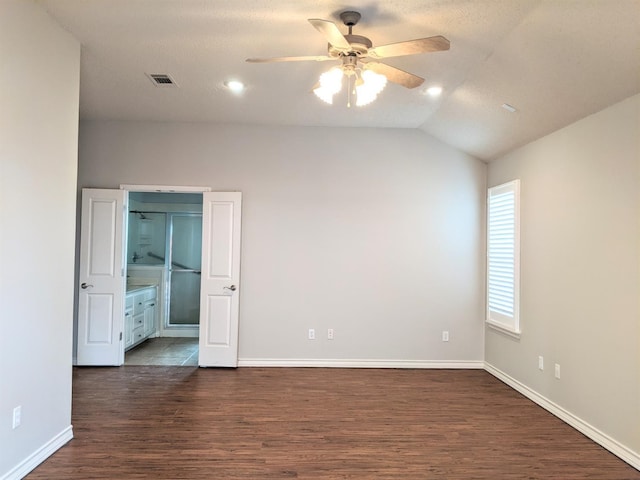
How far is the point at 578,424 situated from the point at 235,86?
13.5ft

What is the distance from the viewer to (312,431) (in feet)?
10.8

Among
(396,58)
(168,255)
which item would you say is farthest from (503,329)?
(168,255)

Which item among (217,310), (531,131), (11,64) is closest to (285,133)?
(217,310)

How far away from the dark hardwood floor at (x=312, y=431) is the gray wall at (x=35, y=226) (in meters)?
0.33

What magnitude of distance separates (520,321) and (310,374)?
7.68 ft

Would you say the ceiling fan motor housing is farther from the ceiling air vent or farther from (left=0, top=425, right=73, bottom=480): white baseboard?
(left=0, top=425, right=73, bottom=480): white baseboard

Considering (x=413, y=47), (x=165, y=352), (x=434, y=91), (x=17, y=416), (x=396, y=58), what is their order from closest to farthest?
(x=413, y=47) → (x=17, y=416) → (x=396, y=58) → (x=434, y=91) → (x=165, y=352)

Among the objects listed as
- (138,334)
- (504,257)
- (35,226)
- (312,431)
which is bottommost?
(312,431)

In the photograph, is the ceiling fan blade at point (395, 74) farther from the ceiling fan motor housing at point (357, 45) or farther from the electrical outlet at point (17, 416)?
the electrical outlet at point (17, 416)

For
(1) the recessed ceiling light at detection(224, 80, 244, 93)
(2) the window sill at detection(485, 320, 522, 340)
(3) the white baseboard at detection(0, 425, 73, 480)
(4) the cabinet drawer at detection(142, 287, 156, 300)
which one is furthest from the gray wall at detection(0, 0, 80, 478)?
(2) the window sill at detection(485, 320, 522, 340)

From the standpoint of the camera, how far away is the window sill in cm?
442

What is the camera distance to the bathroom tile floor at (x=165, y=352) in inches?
204

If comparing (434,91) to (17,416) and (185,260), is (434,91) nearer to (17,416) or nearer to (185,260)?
(17,416)

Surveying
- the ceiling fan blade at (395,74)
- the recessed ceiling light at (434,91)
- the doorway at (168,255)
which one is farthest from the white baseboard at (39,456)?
the recessed ceiling light at (434,91)
